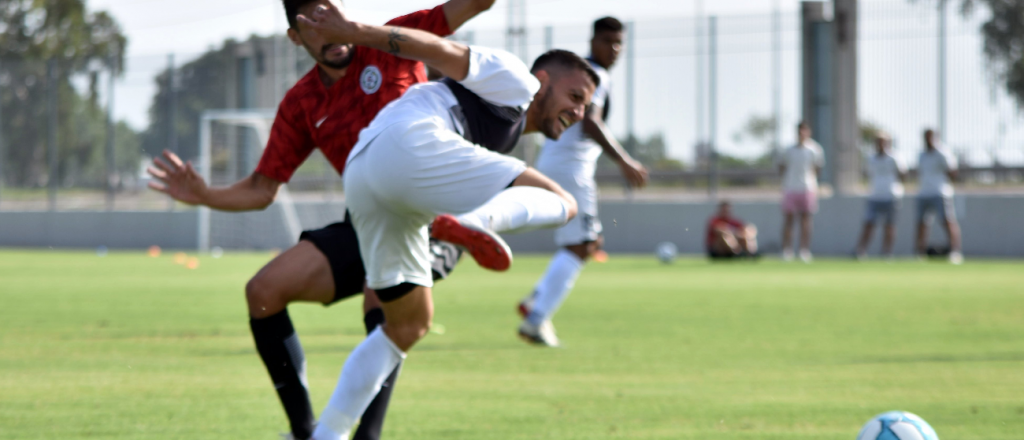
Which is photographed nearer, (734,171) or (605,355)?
(605,355)

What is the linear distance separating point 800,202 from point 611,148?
37.4ft

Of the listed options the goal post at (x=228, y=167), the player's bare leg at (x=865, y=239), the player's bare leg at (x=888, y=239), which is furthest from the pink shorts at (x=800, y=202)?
the goal post at (x=228, y=167)

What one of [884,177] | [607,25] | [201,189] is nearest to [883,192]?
[884,177]

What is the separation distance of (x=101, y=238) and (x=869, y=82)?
1575 cm

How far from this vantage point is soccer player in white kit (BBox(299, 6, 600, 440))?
318 cm

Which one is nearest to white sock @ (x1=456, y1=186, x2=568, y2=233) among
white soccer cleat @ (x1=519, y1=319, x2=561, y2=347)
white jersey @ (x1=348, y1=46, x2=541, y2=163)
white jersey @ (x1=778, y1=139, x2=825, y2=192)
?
white jersey @ (x1=348, y1=46, x2=541, y2=163)

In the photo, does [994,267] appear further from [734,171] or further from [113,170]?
[113,170]

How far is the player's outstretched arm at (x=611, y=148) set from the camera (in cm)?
→ 522

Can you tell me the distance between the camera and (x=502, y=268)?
3180 mm

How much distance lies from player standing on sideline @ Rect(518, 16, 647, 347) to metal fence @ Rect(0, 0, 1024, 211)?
30.5ft

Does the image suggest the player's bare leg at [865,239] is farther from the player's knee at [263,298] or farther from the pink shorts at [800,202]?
the player's knee at [263,298]

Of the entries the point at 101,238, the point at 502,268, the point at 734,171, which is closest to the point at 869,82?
the point at 734,171

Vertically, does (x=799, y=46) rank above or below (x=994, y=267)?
above

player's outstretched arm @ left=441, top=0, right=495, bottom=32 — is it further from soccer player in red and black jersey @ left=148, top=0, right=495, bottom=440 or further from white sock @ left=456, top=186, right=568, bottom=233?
white sock @ left=456, top=186, right=568, bottom=233
